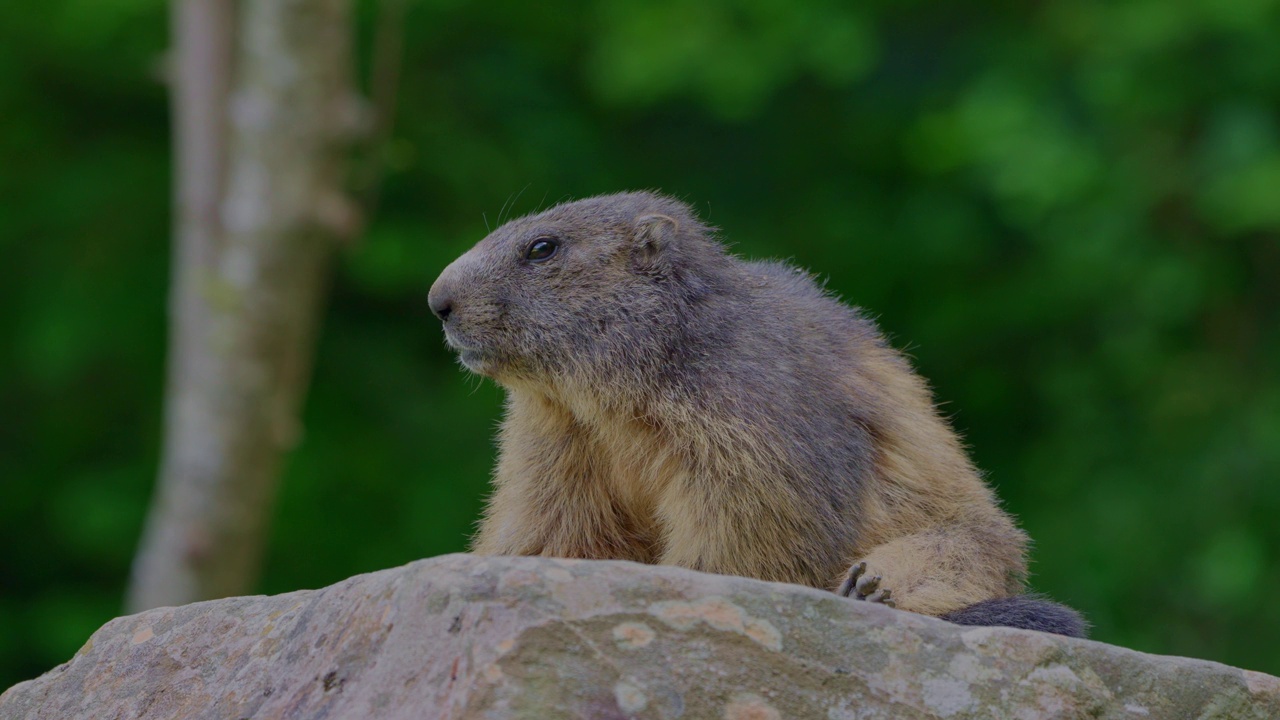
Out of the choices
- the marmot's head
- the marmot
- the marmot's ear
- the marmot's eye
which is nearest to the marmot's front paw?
the marmot

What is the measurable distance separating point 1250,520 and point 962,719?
779 centimetres

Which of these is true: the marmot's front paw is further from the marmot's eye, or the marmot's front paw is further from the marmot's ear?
the marmot's eye

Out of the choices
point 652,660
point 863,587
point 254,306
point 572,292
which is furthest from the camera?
point 254,306

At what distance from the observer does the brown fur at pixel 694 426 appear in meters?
5.35

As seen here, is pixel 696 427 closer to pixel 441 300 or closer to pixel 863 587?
pixel 863 587

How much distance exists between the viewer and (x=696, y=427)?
5508mm

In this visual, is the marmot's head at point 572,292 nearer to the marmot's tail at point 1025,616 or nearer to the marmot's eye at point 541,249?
the marmot's eye at point 541,249

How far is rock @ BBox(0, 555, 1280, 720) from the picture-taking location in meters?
3.87

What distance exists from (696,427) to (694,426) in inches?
0.4

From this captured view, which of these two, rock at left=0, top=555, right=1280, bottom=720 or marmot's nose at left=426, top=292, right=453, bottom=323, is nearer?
rock at left=0, top=555, right=1280, bottom=720

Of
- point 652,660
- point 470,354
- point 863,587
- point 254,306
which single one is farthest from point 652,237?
point 254,306

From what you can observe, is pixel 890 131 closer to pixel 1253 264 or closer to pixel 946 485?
pixel 1253 264

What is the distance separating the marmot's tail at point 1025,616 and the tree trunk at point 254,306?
6.62 meters

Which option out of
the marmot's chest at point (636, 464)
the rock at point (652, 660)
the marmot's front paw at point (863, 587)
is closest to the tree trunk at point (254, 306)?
the marmot's chest at point (636, 464)
